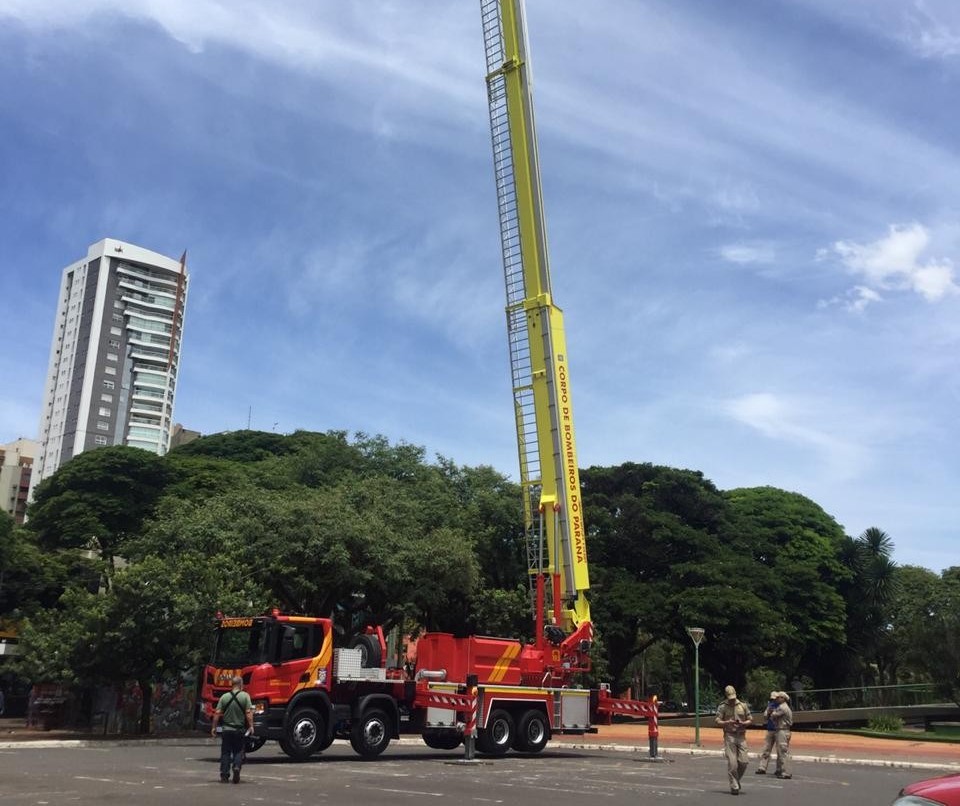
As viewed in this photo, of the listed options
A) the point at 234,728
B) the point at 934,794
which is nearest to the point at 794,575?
the point at 234,728

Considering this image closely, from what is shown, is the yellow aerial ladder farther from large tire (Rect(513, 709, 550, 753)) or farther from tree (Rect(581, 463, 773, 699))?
tree (Rect(581, 463, 773, 699))

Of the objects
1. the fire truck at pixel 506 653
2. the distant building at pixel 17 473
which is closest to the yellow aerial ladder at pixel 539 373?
the fire truck at pixel 506 653

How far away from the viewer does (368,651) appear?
69.8ft

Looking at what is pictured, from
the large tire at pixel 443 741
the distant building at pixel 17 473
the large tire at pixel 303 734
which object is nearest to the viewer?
the large tire at pixel 303 734

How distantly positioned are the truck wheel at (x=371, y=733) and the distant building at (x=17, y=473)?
328 feet

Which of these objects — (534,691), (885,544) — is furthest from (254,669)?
(885,544)

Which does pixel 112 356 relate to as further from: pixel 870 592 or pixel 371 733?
pixel 371 733

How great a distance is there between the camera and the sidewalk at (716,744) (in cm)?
2419

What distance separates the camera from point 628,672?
70.9 m

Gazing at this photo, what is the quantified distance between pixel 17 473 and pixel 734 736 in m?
121

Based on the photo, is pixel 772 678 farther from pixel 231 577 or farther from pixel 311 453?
pixel 231 577

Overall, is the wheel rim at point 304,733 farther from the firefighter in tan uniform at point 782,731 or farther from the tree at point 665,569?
the tree at point 665,569

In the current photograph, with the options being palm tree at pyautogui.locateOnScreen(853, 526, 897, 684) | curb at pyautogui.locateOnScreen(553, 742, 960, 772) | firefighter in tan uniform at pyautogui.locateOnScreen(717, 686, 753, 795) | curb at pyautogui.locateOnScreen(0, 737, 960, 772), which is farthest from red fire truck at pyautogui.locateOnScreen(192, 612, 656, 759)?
palm tree at pyautogui.locateOnScreen(853, 526, 897, 684)

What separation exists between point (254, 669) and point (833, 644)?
42740mm
